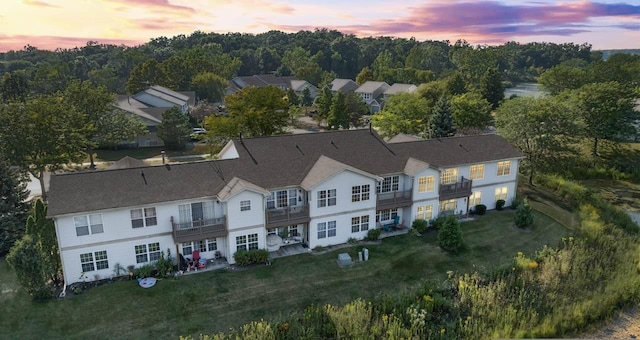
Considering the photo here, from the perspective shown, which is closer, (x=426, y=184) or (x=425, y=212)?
(x=426, y=184)

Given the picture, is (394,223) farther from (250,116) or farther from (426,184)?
(250,116)

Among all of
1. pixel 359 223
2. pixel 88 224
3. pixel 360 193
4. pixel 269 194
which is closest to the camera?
pixel 88 224

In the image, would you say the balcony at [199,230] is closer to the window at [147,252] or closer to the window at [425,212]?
the window at [147,252]

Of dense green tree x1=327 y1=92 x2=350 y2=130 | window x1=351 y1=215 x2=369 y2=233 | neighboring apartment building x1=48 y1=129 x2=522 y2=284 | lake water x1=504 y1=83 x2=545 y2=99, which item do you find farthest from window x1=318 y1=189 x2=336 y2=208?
Result: lake water x1=504 y1=83 x2=545 y2=99

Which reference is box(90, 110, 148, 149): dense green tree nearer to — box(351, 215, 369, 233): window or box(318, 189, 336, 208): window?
box(318, 189, 336, 208): window

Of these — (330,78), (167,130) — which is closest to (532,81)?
(330,78)

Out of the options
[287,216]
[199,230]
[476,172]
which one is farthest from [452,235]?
[199,230]
